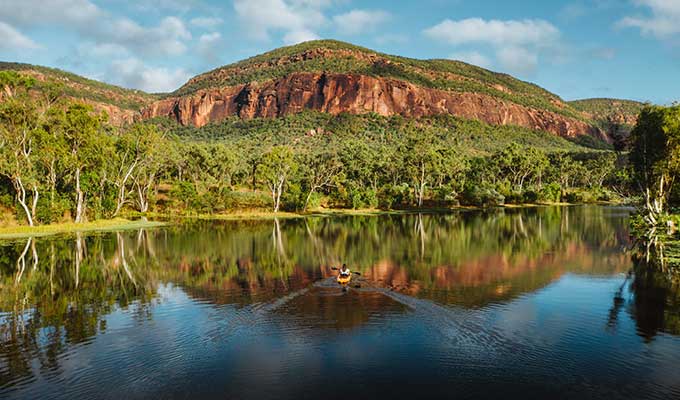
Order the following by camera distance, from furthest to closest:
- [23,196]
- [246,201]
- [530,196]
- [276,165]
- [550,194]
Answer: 1. [530,196]
2. [550,194]
3. [246,201]
4. [276,165]
5. [23,196]

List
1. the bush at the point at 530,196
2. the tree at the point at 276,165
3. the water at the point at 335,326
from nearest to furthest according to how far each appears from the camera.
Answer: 1. the water at the point at 335,326
2. the tree at the point at 276,165
3. the bush at the point at 530,196

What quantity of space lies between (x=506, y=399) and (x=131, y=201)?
76206mm

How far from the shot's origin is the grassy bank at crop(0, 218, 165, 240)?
51.3 m

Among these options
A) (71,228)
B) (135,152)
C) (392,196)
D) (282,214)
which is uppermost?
(135,152)

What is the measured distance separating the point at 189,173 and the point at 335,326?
81.3m

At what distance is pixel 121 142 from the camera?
68562mm

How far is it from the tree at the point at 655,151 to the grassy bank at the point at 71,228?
181 feet

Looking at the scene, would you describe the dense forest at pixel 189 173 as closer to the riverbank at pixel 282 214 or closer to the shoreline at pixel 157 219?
the riverbank at pixel 282 214

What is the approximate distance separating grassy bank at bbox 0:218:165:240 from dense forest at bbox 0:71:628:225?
2.25m

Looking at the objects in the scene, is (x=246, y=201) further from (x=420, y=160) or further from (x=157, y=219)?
(x=420, y=160)

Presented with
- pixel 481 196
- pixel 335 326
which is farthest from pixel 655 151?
pixel 481 196

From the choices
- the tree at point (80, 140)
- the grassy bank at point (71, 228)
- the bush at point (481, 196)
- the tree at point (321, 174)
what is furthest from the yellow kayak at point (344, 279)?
the bush at point (481, 196)

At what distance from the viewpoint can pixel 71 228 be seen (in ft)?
186

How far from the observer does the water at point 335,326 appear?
45.8 feet
